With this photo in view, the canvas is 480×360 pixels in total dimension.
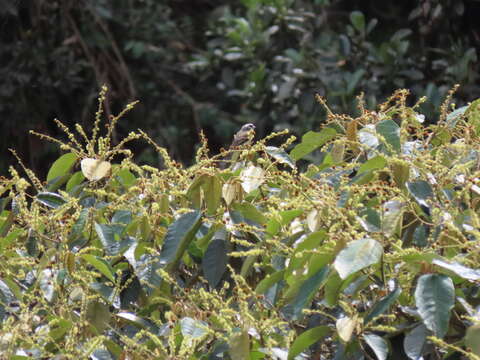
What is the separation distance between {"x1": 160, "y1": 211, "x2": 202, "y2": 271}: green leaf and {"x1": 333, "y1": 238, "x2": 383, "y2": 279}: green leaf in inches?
15.6

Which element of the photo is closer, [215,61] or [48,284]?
[48,284]

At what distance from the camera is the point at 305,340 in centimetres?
156

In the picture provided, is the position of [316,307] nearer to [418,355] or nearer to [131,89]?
[418,355]

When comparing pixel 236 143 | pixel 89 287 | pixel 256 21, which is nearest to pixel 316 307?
pixel 89 287

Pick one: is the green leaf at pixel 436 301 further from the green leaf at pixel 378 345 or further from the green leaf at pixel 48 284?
the green leaf at pixel 48 284

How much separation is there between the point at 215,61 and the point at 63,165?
4.35m

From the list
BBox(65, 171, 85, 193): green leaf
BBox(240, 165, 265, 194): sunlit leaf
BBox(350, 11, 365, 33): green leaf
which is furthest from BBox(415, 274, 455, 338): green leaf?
BBox(350, 11, 365, 33): green leaf

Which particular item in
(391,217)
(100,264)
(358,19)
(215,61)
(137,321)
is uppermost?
(391,217)

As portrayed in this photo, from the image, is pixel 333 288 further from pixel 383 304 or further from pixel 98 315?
pixel 98 315

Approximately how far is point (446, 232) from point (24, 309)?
759 millimetres

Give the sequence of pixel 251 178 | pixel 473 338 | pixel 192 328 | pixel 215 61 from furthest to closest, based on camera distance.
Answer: pixel 215 61 → pixel 251 178 → pixel 192 328 → pixel 473 338

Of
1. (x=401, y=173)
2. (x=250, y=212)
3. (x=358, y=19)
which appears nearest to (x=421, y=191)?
(x=401, y=173)

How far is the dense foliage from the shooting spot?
153cm

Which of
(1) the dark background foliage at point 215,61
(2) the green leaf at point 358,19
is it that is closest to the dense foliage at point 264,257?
(1) the dark background foliage at point 215,61
